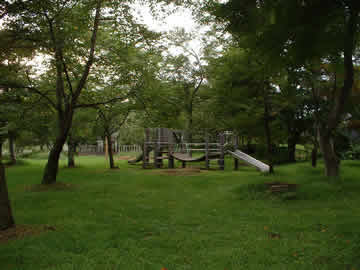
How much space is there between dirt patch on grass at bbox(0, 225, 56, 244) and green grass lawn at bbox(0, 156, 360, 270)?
19 cm

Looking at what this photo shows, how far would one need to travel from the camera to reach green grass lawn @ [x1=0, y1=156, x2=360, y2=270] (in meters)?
3.45

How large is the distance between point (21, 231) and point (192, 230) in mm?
2666

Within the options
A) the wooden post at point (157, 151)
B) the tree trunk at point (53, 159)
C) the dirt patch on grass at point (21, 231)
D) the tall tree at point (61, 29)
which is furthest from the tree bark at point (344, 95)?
the wooden post at point (157, 151)

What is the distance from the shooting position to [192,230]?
4688 millimetres

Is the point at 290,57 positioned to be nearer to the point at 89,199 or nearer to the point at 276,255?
the point at 276,255

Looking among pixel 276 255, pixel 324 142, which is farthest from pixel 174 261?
pixel 324 142

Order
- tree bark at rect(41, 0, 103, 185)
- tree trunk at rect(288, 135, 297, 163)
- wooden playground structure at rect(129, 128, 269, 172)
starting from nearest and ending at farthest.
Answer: tree bark at rect(41, 0, 103, 185), wooden playground structure at rect(129, 128, 269, 172), tree trunk at rect(288, 135, 297, 163)

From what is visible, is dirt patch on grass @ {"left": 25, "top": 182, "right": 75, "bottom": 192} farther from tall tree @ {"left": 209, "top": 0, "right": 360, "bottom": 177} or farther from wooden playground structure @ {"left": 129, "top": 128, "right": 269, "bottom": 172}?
tall tree @ {"left": 209, "top": 0, "right": 360, "bottom": 177}

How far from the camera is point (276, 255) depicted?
355cm

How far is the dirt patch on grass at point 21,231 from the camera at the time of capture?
4.40 m

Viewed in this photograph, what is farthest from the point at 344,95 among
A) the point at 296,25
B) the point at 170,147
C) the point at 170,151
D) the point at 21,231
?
the point at 170,147

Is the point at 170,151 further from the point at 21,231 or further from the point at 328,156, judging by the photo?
the point at 21,231

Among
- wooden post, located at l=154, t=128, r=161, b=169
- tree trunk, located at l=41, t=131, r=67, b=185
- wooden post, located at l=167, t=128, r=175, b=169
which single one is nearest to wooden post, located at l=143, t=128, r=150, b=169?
wooden post, located at l=154, t=128, r=161, b=169

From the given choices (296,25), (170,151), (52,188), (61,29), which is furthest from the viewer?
(170,151)
